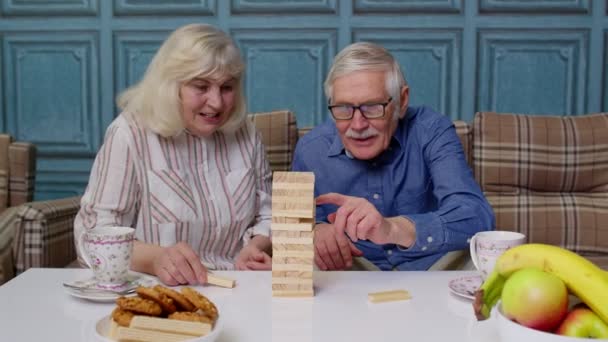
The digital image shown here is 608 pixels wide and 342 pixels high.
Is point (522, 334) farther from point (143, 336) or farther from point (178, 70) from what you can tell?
point (178, 70)

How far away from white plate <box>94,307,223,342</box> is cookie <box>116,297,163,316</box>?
0.04 metres

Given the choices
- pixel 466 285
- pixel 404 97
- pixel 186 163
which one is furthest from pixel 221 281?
pixel 404 97

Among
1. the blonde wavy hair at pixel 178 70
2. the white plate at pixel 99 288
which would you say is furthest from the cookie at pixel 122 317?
the blonde wavy hair at pixel 178 70

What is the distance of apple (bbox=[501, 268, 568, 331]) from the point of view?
81 cm

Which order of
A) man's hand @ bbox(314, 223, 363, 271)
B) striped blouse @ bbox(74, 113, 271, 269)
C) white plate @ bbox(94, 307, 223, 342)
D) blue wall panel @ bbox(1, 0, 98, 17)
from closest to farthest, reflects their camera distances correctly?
1. white plate @ bbox(94, 307, 223, 342)
2. man's hand @ bbox(314, 223, 363, 271)
3. striped blouse @ bbox(74, 113, 271, 269)
4. blue wall panel @ bbox(1, 0, 98, 17)

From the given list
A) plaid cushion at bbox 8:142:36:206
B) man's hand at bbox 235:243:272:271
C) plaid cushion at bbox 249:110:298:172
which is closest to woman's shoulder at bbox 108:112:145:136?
man's hand at bbox 235:243:272:271

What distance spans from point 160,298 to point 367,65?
37.2 inches

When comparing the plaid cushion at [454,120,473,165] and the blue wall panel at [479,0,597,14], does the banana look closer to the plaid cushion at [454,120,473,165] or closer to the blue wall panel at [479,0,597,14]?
the plaid cushion at [454,120,473,165]

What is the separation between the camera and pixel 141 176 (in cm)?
171

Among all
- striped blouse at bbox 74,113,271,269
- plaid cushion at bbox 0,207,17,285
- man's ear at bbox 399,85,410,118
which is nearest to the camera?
striped blouse at bbox 74,113,271,269

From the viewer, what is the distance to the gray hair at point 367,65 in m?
1.73

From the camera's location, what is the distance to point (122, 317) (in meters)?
0.94

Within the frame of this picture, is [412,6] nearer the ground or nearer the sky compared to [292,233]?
nearer the sky

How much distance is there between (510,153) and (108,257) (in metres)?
1.70
